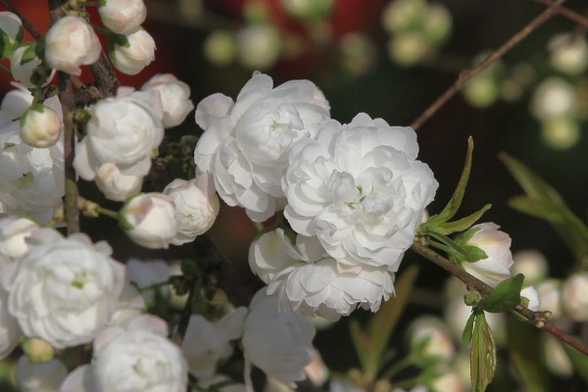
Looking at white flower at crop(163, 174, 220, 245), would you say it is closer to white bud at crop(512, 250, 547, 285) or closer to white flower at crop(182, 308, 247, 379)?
white flower at crop(182, 308, 247, 379)

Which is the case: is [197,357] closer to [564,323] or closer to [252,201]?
[252,201]

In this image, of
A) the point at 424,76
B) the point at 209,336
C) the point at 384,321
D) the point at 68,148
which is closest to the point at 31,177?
the point at 68,148

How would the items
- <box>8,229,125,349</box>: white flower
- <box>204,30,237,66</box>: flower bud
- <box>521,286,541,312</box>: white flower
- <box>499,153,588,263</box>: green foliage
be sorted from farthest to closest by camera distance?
1. <box>204,30,237,66</box>: flower bud
2. <box>499,153,588,263</box>: green foliage
3. <box>521,286,541,312</box>: white flower
4. <box>8,229,125,349</box>: white flower

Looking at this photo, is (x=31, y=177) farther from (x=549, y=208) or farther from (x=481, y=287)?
(x=549, y=208)

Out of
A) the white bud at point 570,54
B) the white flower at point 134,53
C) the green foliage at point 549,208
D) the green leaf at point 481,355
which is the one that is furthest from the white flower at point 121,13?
the white bud at point 570,54

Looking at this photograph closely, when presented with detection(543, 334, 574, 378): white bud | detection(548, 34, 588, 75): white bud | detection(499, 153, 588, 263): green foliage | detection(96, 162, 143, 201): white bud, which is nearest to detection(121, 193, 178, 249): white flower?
detection(96, 162, 143, 201): white bud

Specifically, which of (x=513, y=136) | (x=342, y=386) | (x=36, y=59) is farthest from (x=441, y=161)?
(x=36, y=59)
